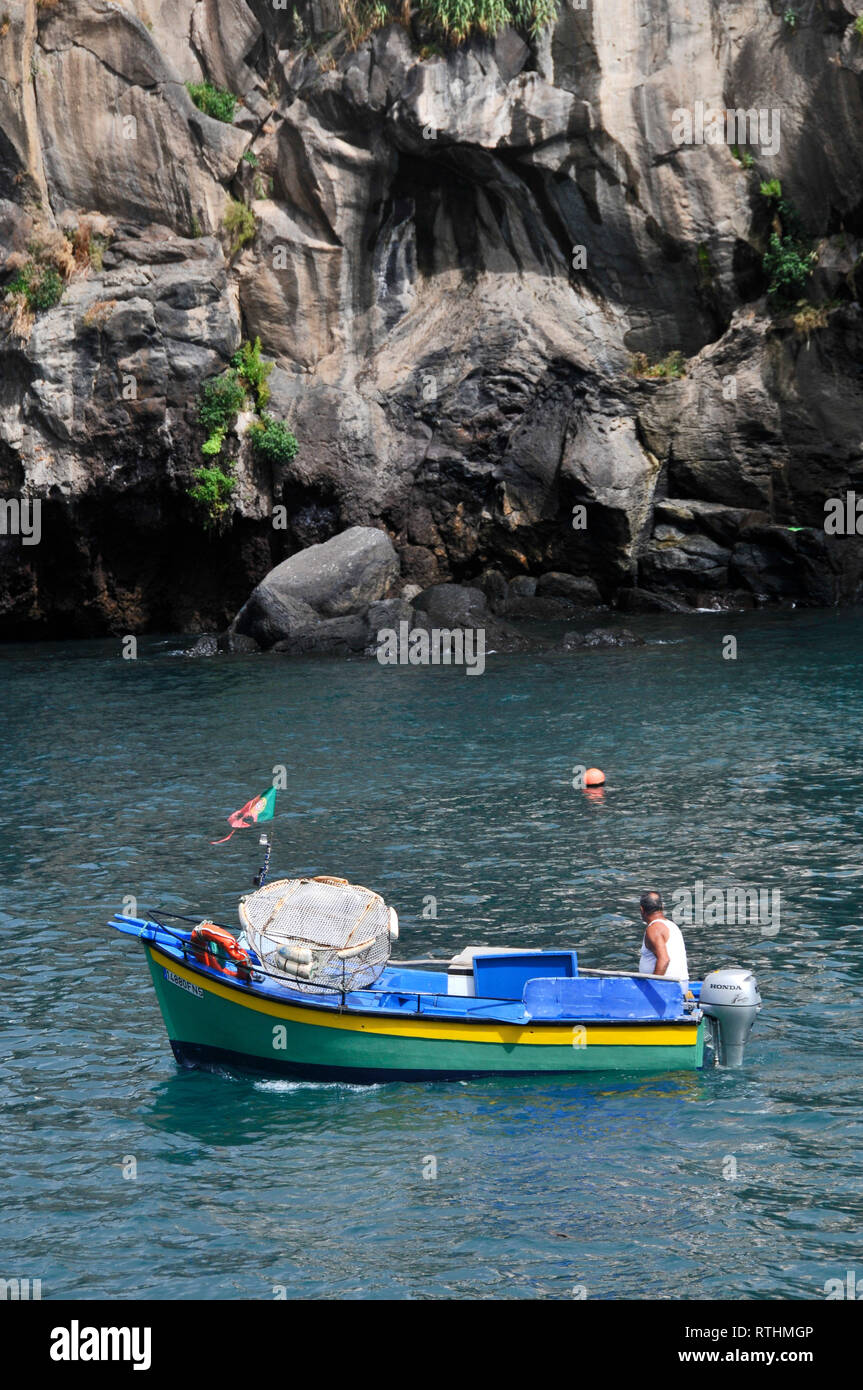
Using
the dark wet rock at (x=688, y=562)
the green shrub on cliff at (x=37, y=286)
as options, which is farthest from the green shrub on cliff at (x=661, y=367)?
the green shrub on cliff at (x=37, y=286)

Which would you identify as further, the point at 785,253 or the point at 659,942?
the point at 785,253

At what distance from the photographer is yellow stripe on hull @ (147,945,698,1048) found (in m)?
14.5

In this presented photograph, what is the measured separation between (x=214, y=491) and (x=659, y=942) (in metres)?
35.3

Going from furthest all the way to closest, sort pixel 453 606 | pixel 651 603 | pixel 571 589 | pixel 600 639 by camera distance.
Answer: pixel 571 589, pixel 651 603, pixel 453 606, pixel 600 639

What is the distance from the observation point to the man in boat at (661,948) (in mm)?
15297

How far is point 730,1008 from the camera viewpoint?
47.5ft

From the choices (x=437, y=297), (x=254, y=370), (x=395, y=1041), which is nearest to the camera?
(x=395, y=1041)

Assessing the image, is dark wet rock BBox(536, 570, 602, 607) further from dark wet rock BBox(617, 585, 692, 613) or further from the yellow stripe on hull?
the yellow stripe on hull

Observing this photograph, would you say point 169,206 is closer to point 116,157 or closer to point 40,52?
point 116,157

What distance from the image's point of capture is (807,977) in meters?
16.9

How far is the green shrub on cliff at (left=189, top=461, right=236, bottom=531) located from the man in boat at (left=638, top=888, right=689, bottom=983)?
3488 centimetres

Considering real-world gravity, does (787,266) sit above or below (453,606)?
above

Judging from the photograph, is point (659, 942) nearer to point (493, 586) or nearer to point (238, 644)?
point (238, 644)

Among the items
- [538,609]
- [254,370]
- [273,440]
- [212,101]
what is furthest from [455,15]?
[538,609]
